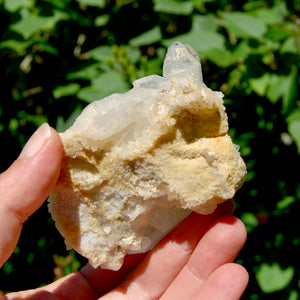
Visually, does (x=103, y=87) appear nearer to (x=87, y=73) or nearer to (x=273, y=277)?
(x=87, y=73)

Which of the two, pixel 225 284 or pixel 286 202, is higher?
pixel 225 284

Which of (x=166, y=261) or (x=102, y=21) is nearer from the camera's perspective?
(x=166, y=261)

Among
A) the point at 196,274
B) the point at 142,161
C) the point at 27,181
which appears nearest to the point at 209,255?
the point at 196,274

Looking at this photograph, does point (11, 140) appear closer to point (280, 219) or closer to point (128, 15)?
point (128, 15)

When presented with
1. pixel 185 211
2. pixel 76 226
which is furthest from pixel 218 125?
pixel 76 226

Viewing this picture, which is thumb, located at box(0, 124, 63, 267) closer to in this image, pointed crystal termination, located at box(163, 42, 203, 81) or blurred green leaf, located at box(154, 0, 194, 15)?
pointed crystal termination, located at box(163, 42, 203, 81)

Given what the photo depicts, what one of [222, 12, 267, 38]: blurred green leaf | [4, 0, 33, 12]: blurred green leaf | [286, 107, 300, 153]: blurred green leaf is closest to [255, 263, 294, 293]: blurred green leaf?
[286, 107, 300, 153]: blurred green leaf
